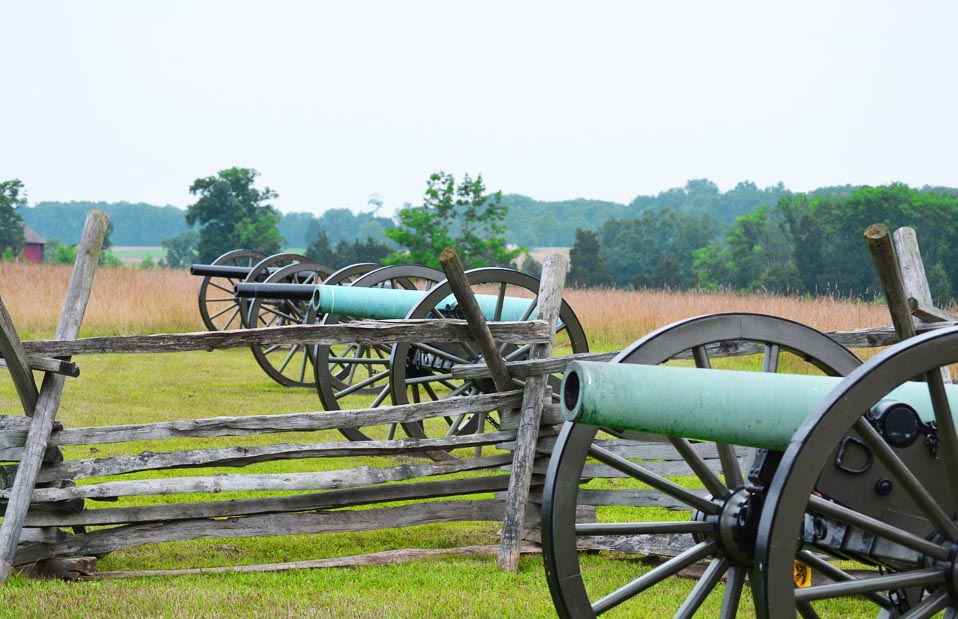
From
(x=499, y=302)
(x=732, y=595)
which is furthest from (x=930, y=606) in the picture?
(x=499, y=302)

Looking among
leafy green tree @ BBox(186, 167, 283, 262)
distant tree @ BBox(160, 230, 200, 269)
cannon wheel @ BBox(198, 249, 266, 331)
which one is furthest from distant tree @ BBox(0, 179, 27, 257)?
cannon wheel @ BBox(198, 249, 266, 331)

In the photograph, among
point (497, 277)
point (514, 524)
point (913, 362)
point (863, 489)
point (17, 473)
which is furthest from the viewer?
point (497, 277)

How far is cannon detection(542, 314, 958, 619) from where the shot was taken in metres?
2.87

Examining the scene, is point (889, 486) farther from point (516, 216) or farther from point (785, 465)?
point (516, 216)

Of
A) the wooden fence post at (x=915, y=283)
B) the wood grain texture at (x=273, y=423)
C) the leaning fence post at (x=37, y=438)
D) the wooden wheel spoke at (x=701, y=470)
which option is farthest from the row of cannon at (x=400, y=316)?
the wooden wheel spoke at (x=701, y=470)

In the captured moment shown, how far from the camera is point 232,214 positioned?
152 feet

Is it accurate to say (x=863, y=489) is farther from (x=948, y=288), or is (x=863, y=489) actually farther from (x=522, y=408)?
(x=948, y=288)

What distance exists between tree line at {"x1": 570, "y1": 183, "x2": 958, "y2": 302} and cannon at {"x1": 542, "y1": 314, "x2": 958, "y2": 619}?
2811 centimetres

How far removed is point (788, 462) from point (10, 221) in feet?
169

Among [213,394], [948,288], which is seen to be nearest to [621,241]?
[948,288]

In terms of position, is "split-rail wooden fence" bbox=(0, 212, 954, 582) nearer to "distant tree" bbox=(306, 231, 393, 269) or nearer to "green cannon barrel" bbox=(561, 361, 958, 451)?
"green cannon barrel" bbox=(561, 361, 958, 451)

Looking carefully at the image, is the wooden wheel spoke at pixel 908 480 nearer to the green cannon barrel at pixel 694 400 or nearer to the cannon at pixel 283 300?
the green cannon barrel at pixel 694 400

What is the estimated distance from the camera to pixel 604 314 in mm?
18094

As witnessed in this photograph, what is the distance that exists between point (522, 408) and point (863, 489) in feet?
8.99
